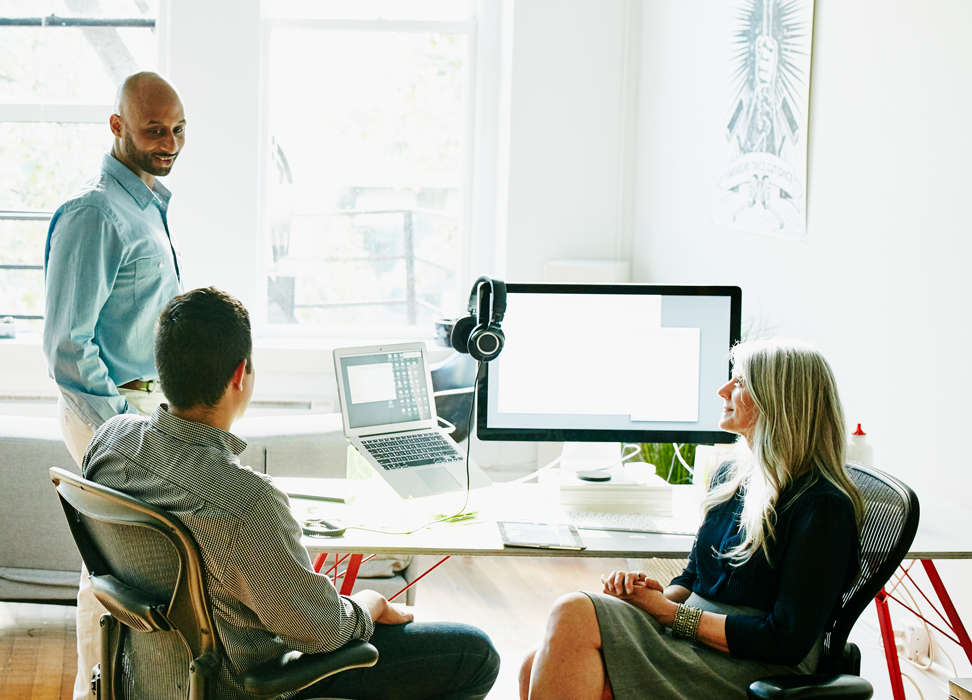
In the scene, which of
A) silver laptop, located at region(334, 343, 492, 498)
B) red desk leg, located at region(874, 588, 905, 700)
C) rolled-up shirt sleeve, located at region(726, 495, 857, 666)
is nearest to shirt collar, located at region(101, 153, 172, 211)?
silver laptop, located at region(334, 343, 492, 498)

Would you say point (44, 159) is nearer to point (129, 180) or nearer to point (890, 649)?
point (129, 180)

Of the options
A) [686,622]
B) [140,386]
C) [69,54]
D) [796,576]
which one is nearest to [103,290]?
[140,386]

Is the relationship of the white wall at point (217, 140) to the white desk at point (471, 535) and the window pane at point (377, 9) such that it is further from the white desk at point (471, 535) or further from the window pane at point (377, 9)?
the white desk at point (471, 535)

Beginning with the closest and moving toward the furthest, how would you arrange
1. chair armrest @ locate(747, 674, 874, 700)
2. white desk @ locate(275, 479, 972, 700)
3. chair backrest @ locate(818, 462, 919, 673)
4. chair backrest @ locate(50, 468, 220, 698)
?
chair backrest @ locate(50, 468, 220, 698) < chair armrest @ locate(747, 674, 874, 700) < chair backrest @ locate(818, 462, 919, 673) < white desk @ locate(275, 479, 972, 700)

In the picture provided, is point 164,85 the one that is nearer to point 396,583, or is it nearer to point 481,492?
point 481,492

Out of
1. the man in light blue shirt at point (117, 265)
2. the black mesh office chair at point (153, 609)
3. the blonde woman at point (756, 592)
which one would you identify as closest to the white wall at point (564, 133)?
the man in light blue shirt at point (117, 265)

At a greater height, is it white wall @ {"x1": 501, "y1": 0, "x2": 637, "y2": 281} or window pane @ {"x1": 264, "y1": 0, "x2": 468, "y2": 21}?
window pane @ {"x1": 264, "y1": 0, "x2": 468, "y2": 21}

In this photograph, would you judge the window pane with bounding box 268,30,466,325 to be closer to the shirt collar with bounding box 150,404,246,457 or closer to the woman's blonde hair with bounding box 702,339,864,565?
the woman's blonde hair with bounding box 702,339,864,565

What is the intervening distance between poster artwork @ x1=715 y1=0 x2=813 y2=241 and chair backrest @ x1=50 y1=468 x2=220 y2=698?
6.64 feet

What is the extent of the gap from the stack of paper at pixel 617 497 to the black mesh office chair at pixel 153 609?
737mm

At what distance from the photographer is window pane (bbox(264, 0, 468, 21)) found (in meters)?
4.66

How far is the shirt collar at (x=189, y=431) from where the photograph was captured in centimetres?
152

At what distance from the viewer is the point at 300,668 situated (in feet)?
4.89

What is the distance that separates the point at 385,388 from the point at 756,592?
93 centimetres
